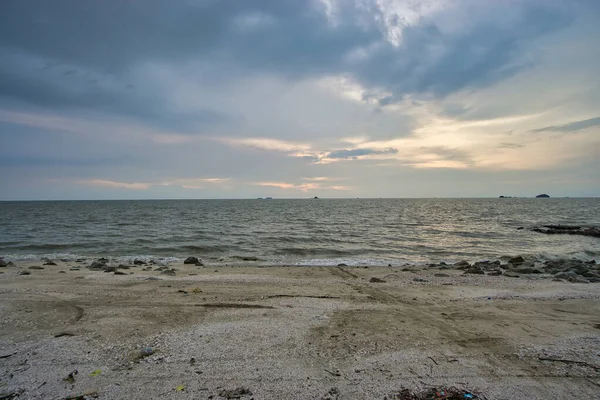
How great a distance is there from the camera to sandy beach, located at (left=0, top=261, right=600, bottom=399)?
4.65m

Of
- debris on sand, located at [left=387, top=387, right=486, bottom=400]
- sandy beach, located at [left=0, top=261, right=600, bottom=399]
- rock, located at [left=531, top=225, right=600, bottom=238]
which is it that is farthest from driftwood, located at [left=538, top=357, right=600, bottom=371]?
rock, located at [left=531, top=225, right=600, bottom=238]

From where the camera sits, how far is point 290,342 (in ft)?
19.9

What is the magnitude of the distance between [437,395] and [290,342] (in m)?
2.65

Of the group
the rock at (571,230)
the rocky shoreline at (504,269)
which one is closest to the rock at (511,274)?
the rocky shoreline at (504,269)

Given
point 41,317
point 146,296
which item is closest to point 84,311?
point 41,317

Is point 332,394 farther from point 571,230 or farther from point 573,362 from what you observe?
point 571,230

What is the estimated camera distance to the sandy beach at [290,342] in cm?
465

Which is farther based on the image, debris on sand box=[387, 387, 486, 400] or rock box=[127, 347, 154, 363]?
rock box=[127, 347, 154, 363]

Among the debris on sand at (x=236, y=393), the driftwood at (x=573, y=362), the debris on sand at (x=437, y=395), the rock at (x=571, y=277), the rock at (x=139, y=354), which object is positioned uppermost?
the rock at (x=139, y=354)

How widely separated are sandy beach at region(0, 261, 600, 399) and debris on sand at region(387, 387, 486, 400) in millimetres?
91

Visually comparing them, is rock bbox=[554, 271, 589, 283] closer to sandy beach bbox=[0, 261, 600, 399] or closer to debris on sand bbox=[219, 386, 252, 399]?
sandy beach bbox=[0, 261, 600, 399]

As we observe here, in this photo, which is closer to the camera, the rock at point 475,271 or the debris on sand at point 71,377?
the debris on sand at point 71,377

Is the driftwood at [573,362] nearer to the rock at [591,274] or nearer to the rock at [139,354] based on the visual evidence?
the rock at [139,354]

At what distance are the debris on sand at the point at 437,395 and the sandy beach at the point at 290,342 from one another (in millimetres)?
91
